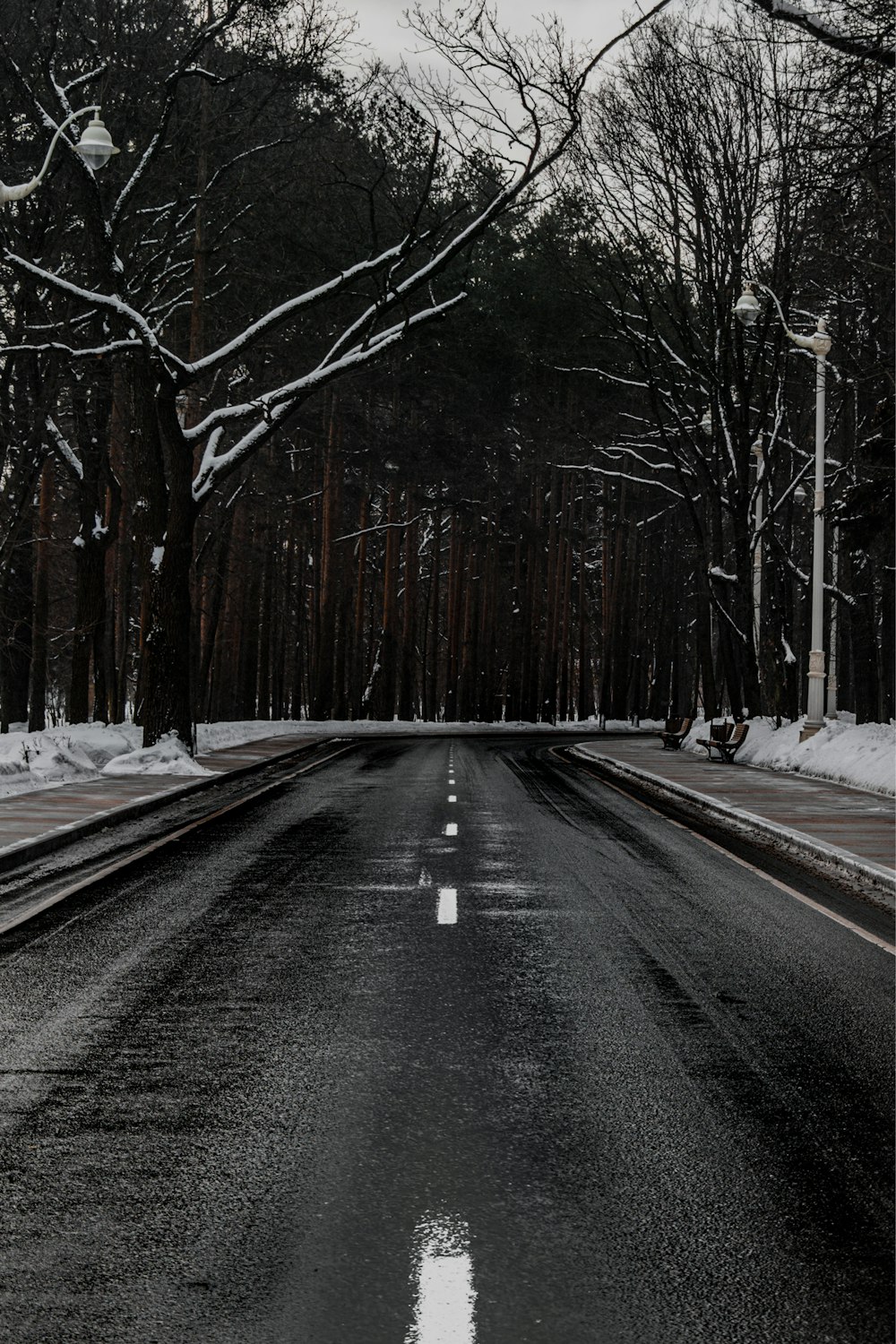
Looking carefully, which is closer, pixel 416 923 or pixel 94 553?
pixel 416 923

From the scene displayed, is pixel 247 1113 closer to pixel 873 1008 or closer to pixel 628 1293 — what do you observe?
pixel 628 1293

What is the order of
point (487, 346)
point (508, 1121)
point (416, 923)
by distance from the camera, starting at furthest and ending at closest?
point (487, 346)
point (416, 923)
point (508, 1121)

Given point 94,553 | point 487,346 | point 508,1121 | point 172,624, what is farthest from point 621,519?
point 508,1121

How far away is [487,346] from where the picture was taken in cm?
6488

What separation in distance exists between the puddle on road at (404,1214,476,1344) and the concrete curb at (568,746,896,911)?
325 inches

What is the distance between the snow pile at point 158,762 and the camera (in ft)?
88.7

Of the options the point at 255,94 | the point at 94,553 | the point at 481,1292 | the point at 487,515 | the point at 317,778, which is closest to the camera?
the point at 481,1292

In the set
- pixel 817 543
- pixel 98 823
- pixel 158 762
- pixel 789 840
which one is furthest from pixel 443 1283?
pixel 817 543

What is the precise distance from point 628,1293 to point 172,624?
84.8 feet

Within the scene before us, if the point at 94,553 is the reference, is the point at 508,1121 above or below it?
below

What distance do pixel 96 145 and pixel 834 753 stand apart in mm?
16152

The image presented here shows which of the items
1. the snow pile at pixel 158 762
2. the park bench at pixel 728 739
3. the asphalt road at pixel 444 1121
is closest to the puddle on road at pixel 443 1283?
the asphalt road at pixel 444 1121

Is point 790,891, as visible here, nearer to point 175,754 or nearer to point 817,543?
point 175,754

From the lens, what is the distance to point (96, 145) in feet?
66.1
